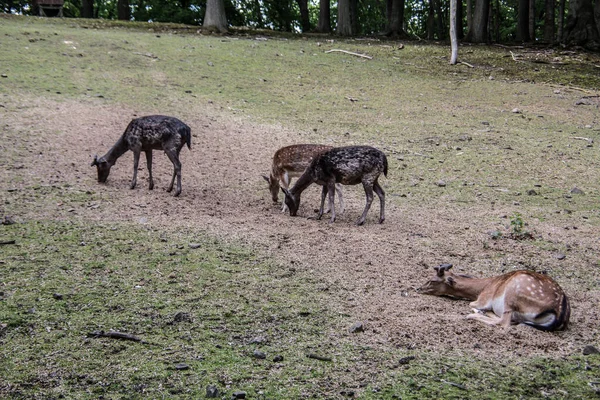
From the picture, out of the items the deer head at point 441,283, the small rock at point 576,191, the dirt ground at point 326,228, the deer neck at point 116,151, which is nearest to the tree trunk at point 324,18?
the dirt ground at point 326,228

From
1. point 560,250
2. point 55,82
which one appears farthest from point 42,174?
→ point 560,250

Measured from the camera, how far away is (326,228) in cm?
819

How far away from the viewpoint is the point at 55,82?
14820 millimetres

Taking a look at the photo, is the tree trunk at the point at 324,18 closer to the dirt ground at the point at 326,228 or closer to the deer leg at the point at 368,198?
the dirt ground at the point at 326,228

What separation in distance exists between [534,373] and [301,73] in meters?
14.2

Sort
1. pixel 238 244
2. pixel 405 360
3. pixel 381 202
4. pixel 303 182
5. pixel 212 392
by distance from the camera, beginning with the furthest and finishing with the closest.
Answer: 1. pixel 303 182
2. pixel 381 202
3. pixel 238 244
4. pixel 405 360
5. pixel 212 392

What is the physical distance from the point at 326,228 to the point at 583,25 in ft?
60.2

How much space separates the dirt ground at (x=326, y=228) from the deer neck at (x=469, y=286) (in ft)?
0.32

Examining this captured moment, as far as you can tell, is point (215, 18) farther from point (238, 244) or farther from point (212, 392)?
point (212, 392)

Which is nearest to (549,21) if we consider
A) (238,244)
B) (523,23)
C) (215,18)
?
(523,23)

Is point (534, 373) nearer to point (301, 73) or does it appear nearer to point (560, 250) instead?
point (560, 250)

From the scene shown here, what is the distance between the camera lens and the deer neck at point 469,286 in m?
6.05

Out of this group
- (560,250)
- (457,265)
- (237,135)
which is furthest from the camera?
(237,135)

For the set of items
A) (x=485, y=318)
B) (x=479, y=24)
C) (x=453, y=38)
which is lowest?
(x=485, y=318)
